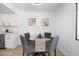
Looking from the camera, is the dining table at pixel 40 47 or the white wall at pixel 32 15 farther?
the white wall at pixel 32 15

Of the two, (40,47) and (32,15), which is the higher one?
(32,15)

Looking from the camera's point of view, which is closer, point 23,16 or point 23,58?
point 23,58

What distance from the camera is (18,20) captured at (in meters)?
7.85

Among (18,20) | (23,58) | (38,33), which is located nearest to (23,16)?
(18,20)

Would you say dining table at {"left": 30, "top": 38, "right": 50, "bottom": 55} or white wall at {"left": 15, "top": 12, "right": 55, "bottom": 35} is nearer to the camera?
dining table at {"left": 30, "top": 38, "right": 50, "bottom": 55}

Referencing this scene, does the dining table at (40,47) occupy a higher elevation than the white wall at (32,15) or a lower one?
lower

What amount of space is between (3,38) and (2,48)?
530 mm

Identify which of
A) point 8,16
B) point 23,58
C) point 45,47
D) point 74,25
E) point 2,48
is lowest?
point 2,48

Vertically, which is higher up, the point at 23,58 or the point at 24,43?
the point at 23,58

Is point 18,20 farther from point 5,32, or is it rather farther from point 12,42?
point 12,42

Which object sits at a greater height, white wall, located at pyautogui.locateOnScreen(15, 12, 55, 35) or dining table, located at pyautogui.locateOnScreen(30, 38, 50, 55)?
white wall, located at pyautogui.locateOnScreen(15, 12, 55, 35)

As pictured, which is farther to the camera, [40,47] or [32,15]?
[32,15]

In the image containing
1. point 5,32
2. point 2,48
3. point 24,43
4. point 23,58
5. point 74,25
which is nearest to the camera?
point 23,58

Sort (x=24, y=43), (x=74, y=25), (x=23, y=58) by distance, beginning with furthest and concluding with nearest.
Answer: (x=24, y=43), (x=74, y=25), (x=23, y=58)
